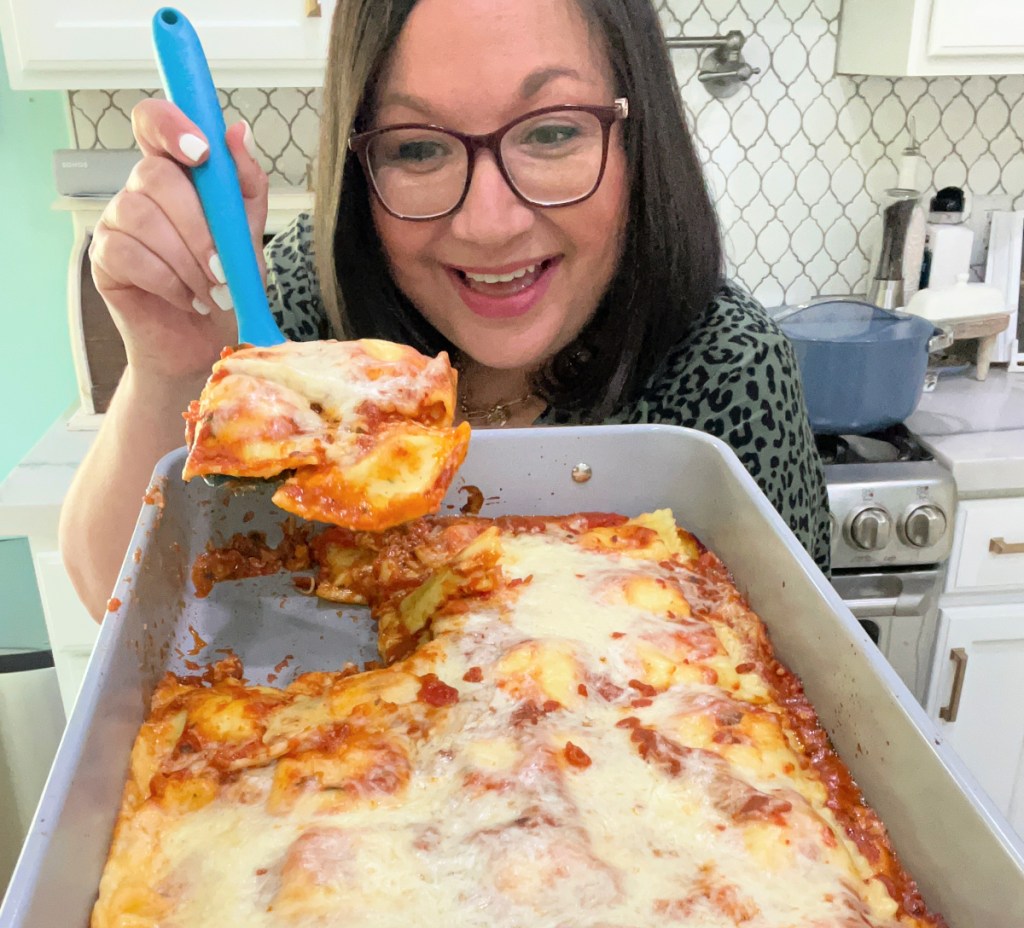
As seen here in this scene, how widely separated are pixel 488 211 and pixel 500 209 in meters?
0.01

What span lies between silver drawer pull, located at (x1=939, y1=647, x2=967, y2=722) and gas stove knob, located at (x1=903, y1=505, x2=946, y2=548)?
0.27 m

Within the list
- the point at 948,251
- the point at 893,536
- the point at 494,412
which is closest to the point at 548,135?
the point at 494,412

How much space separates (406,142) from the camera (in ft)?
3.03

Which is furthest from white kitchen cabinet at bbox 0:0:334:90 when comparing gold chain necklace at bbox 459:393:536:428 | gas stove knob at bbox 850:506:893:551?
gas stove knob at bbox 850:506:893:551

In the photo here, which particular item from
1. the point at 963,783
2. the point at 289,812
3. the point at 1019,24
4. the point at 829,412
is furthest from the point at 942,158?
the point at 289,812

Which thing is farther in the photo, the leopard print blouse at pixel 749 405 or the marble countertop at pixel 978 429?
the marble countertop at pixel 978 429

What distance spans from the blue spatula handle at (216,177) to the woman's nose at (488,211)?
0.24 metres

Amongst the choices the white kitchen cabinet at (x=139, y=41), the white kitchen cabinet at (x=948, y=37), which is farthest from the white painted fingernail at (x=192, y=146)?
the white kitchen cabinet at (x=948, y=37)

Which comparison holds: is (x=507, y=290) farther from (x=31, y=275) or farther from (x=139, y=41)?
(x=31, y=275)

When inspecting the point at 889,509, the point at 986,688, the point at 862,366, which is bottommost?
the point at 986,688

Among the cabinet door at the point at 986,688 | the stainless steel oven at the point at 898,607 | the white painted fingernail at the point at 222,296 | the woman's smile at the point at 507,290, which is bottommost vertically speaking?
the cabinet door at the point at 986,688

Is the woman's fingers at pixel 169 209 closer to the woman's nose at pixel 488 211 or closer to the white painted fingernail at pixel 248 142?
the white painted fingernail at pixel 248 142

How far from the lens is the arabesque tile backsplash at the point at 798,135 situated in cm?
195

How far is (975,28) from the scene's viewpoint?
1730 millimetres
